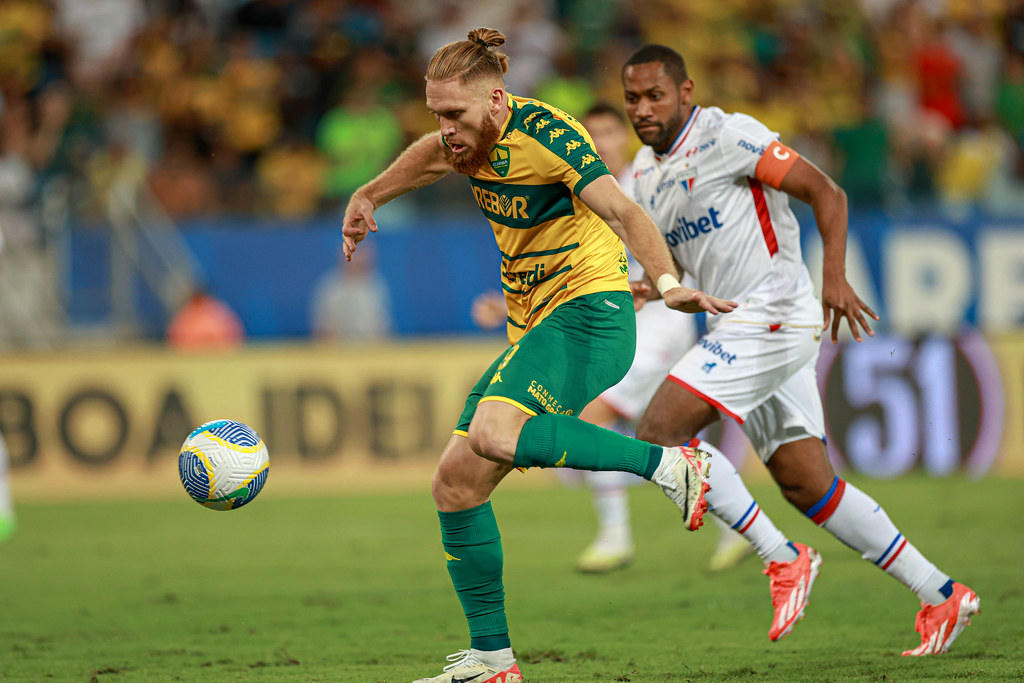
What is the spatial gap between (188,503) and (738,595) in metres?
6.52

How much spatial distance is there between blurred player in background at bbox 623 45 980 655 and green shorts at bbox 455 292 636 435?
0.94 m

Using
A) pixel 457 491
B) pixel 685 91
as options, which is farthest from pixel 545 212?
pixel 685 91

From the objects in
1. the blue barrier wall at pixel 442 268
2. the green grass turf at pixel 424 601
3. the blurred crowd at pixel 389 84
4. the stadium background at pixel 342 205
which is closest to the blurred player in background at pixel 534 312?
the green grass turf at pixel 424 601

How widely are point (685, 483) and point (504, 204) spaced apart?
1.28 metres

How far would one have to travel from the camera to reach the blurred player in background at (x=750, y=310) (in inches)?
221

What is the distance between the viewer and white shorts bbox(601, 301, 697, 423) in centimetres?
863

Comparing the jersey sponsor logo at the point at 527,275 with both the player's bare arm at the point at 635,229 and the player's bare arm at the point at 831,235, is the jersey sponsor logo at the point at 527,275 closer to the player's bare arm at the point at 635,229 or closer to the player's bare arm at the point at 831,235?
the player's bare arm at the point at 635,229

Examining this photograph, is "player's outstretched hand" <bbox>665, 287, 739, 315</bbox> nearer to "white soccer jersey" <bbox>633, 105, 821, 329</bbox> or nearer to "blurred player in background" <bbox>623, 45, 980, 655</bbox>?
"blurred player in background" <bbox>623, 45, 980, 655</bbox>

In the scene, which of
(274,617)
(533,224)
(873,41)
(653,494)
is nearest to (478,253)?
(653,494)

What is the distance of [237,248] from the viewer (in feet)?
44.1

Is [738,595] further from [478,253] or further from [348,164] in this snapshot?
[348,164]

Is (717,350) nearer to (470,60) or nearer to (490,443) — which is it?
(490,443)

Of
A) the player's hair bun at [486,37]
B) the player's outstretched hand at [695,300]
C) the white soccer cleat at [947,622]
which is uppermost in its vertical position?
the player's hair bun at [486,37]

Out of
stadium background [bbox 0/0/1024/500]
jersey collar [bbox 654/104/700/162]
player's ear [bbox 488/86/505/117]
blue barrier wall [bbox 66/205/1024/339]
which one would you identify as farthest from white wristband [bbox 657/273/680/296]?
blue barrier wall [bbox 66/205/1024/339]
